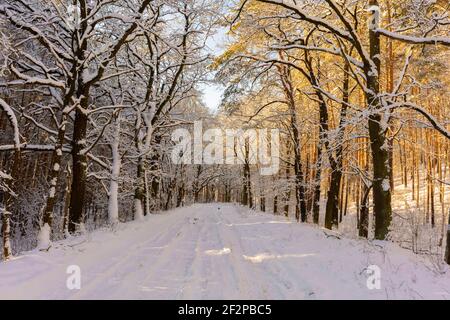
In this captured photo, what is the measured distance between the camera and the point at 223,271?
7.12 meters

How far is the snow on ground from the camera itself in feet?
18.4

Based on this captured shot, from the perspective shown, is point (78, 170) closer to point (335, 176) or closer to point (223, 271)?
point (223, 271)

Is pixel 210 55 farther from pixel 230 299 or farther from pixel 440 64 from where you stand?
pixel 230 299

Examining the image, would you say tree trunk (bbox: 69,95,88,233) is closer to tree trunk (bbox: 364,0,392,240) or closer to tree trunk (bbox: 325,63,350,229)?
tree trunk (bbox: 364,0,392,240)

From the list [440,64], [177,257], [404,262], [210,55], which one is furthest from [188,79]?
[404,262]

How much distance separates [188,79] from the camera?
2388 cm

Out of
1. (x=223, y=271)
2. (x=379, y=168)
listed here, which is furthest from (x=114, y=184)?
(x=379, y=168)

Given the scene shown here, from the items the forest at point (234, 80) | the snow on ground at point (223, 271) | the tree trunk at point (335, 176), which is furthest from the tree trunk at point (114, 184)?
the tree trunk at point (335, 176)

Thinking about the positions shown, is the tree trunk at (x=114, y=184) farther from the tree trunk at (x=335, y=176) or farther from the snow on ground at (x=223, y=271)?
the tree trunk at (x=335, y=176)

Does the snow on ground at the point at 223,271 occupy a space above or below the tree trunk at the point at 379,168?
below

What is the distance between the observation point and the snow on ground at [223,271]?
5598mm
